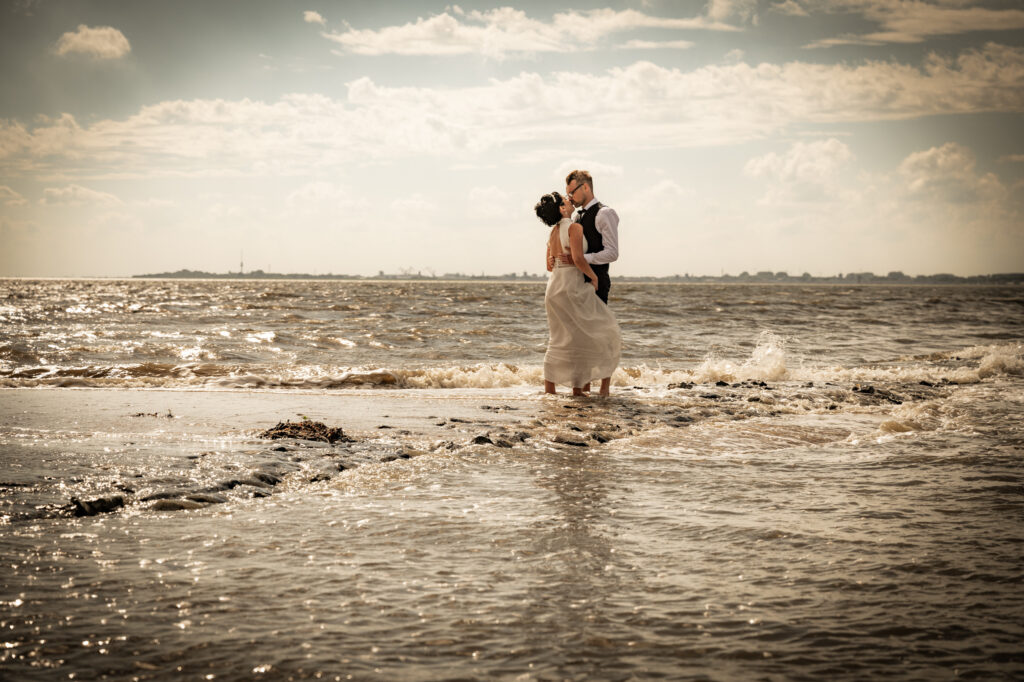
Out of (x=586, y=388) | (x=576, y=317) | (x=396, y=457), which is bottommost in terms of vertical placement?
(x=396, y=457)

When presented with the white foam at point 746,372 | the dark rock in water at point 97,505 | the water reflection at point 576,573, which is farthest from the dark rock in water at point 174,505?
the white foam at point 746,372

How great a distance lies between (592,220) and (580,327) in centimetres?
133

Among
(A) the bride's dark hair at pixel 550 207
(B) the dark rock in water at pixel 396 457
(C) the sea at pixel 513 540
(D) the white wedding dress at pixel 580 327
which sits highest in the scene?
(A) the bride's dark hair at pixel 550 207

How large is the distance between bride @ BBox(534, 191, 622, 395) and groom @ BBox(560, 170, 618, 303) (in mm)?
130

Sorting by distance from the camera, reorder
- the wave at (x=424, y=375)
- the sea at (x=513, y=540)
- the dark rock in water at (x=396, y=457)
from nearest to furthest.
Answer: the sea at (x=513, y=540)
the dark rock in water at (x=396, y=457)
the wave at (x=424, y=375)

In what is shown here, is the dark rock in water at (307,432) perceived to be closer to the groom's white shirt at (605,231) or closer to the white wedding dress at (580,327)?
the white wedding dress at (580,327)

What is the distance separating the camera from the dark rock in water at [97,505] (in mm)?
3926

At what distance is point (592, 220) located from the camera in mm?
9312

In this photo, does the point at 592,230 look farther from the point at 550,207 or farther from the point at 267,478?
the point at 267,478

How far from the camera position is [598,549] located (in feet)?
11.2

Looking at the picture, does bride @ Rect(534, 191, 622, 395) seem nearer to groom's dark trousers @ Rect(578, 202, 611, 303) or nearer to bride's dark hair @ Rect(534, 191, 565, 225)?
bride's dark hair @ Rect(534, 191, 565, 225)

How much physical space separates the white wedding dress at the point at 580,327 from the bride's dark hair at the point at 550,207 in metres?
0.19

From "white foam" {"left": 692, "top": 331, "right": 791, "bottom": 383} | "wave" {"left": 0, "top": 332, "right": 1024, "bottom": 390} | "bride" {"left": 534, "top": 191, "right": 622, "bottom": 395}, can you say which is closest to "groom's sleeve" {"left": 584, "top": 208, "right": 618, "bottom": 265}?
"bride" {"left": 534, "top": 191, "right": 622, "bottom": 395}

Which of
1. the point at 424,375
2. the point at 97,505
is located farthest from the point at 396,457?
the point at 424,375
